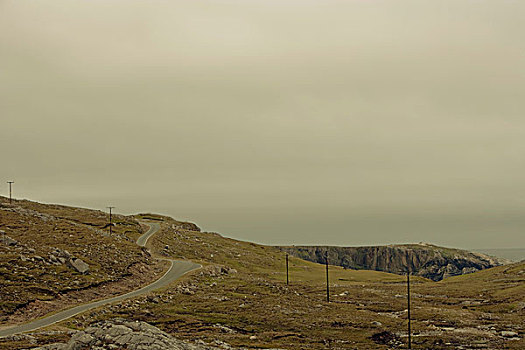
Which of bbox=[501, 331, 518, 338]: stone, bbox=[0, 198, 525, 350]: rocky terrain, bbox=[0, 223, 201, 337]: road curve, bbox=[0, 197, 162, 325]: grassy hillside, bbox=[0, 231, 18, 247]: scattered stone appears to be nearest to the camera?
bbox=[0, 198, 525, 350]: rocky terrain

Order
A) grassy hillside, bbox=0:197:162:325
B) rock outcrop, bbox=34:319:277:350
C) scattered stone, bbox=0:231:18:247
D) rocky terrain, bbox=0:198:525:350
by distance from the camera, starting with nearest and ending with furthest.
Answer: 1. rock outcrop, bbox=34:319:277:350
2. rocky terrain, bbox=0:198:525:350
3. grassy hillside, bbox=0:197:162:325
4. scattered stone, bbox=0:231:18:247

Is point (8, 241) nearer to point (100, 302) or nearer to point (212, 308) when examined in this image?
point (100, 302)

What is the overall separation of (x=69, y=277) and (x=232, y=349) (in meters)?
47.1

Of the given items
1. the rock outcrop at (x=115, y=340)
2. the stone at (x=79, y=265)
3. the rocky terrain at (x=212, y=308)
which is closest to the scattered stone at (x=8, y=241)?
the rocky terrain at (x=212, y=308)

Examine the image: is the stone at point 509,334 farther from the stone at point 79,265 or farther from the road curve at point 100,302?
the stone at point 79,265

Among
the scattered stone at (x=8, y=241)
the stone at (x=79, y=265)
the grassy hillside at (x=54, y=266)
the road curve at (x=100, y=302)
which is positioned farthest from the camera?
the stone at (x=79, y=265)

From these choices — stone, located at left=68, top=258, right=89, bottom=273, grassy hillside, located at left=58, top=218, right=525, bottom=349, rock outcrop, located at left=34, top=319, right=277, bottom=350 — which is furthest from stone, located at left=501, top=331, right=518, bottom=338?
stone, located at left=68, top=258, right=89, bottom=273

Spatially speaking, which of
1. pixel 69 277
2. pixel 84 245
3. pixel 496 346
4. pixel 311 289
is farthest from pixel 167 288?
pixel 496 346

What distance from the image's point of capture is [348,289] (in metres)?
120

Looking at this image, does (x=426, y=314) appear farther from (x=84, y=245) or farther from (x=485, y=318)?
(x=84, y=245)

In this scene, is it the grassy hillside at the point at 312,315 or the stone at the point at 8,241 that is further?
the stone at the point at 8,241

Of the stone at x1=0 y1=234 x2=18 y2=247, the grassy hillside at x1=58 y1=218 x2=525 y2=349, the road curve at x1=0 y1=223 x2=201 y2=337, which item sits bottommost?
the grassy hillside at x1=58 y1=218 x2=525 y2=349

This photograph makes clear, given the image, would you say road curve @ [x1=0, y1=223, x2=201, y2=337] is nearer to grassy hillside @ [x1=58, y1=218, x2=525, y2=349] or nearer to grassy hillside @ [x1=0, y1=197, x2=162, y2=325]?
grassy hillside @ [x1=0, y1=197, x2=162, y2=325]

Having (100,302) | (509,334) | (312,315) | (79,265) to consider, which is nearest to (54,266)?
(79,265)
